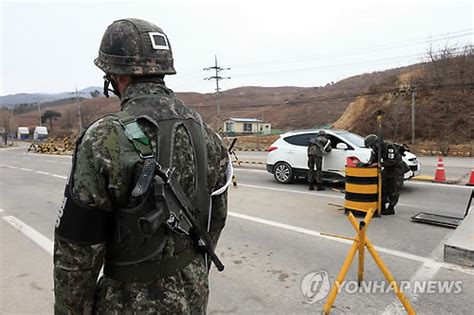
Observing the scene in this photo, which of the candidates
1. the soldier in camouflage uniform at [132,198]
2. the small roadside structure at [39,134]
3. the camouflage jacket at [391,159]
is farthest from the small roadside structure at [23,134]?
the soldier in camouflage uniform at [132,198]

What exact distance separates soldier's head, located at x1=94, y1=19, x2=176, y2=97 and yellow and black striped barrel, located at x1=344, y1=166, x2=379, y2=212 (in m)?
5.79

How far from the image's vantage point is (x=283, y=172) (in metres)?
11.4

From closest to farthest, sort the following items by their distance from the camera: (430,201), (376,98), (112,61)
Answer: (112,61) < (430,201) < (376,98)

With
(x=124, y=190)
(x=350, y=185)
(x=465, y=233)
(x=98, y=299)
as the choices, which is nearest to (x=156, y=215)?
(x=124, y=190)

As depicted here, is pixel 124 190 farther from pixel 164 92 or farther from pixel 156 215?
pixel 164 92

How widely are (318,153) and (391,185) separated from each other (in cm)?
293

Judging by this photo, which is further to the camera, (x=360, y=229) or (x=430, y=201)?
(x=430, y=201)

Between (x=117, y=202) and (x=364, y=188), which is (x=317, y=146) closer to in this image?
(x=364, y=188)

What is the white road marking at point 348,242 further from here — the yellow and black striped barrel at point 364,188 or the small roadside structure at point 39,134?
the small roadside structure at point 39,134

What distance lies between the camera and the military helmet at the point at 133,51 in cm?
171

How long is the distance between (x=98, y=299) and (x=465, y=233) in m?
5.23

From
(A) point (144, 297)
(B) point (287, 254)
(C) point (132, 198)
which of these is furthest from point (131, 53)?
(B) point (287, 254)

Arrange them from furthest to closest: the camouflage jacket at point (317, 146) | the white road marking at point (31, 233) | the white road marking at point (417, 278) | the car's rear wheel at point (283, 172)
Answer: the car's rear wheel at point (283, 172)
the camouflage jacket at point (317, 146)
the white road marking at point (31, 233)
the white road marking at point (417, 278)

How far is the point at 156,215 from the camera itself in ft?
4.88
